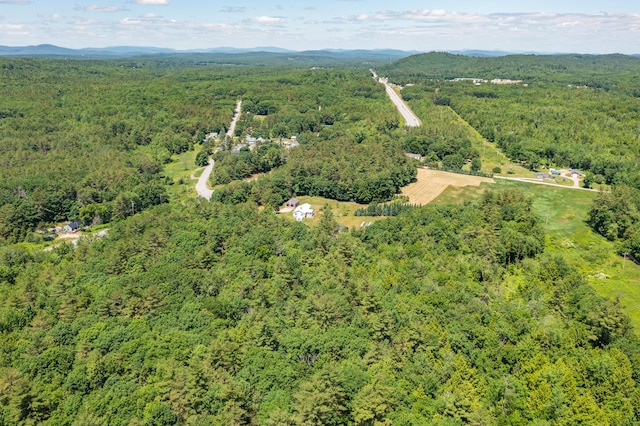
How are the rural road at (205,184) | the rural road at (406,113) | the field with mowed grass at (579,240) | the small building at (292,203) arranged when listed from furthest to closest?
the rural road at (406,113)
the rural road at (205,184)
the small building at (292,203)
the field with mowed grass at (579,240)

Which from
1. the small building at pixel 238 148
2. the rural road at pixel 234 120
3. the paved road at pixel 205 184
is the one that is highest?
the rural road at pixel 234 120

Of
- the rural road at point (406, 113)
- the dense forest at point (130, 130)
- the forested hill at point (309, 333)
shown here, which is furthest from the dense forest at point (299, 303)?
the rural road at point (406, 113)

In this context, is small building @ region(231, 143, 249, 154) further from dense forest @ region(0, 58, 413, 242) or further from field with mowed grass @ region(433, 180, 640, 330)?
field with mowed grass @ region(433, 180, 640, 330)

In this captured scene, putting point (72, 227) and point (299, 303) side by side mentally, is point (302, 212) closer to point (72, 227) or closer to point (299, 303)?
point (299, 303)

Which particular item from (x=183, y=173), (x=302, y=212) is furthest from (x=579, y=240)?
(x=183, y=173)

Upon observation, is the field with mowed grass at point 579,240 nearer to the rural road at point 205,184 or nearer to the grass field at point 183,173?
the rural road at point 205,184

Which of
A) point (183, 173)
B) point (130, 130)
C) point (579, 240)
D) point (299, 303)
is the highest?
point (130, 130)

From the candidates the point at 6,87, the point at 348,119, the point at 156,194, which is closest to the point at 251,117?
the point at 348,119

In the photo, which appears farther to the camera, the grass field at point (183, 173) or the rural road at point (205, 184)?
the grass field at point (183, 173)
